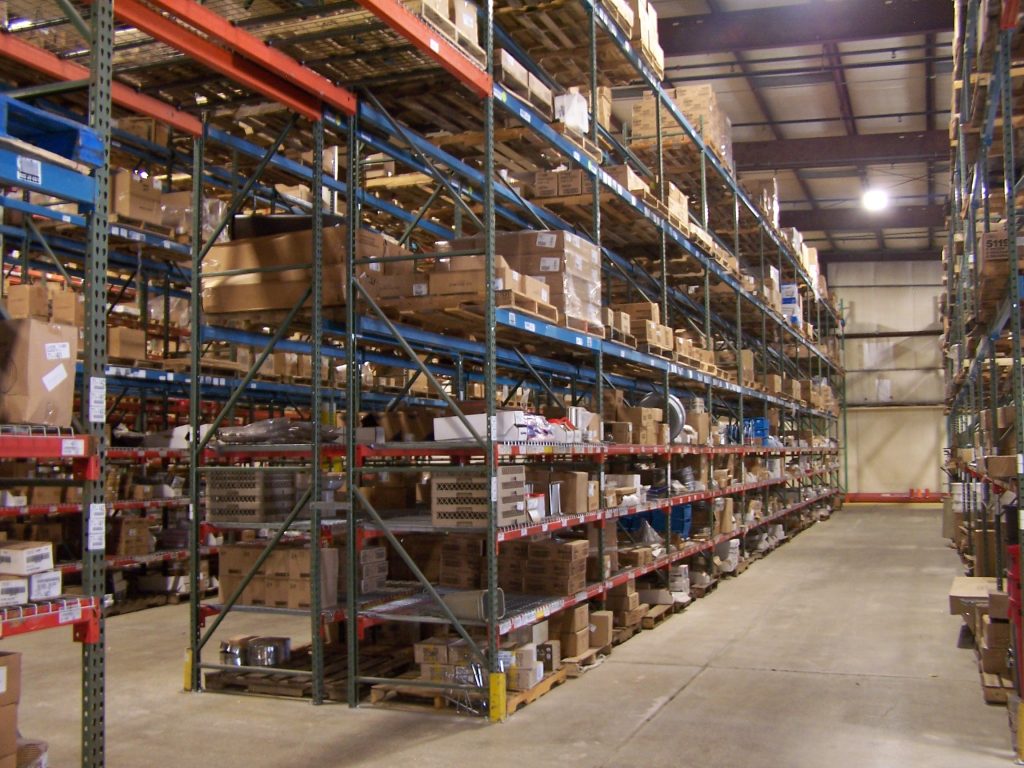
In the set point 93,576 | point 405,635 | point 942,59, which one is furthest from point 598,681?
point 942,59

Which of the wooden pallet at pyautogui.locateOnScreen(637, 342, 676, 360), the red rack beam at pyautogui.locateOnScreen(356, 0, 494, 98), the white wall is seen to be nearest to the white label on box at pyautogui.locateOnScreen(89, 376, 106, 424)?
the red rack beam at pyautogui.locateOnScreen(356, 0, 494, 98)

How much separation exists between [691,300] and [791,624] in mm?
7126

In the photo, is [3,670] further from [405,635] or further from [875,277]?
[875,277]

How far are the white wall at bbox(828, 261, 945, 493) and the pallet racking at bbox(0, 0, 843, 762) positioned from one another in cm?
1984

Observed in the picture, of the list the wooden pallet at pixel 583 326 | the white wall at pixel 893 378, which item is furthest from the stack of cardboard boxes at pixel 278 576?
the white wall at pixel 893 378

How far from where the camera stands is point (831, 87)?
1767 centimetres

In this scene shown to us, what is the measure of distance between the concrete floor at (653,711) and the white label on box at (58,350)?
2846mm

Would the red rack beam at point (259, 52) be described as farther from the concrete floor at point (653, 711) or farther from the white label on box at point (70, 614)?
the concrete floor at point (653, 711)

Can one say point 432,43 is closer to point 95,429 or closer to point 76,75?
point 76,75

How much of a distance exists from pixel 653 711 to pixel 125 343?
6.73 metres

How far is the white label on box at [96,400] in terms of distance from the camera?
3516 millimetres

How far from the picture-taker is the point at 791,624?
32.3 feet

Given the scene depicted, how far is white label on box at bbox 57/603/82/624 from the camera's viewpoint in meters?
3.32

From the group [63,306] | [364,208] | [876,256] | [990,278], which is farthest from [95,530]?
[876,256]
